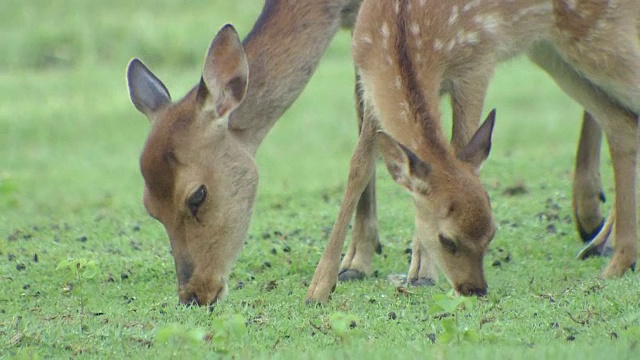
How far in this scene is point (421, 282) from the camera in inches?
314

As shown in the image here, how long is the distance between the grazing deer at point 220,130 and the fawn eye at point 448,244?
131 centimetres

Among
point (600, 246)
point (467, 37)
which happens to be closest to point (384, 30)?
point (467, 37)

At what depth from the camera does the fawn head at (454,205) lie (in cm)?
674

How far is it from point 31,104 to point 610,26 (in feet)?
36.1

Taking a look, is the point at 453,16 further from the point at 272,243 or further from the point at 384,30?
the point at 272,243

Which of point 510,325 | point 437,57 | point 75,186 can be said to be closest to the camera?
point 510,325

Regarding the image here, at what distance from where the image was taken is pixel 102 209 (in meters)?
11.6

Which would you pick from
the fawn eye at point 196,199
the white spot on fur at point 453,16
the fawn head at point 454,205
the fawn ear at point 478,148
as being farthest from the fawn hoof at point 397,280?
the white spot on fur at point 453,16

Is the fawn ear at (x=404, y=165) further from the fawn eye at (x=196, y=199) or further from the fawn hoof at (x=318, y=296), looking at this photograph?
the fawn eye at (x=196, y=199)

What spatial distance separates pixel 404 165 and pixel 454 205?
38cm

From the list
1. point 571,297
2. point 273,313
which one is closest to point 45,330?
point 273,313

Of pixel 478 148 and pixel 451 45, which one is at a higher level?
pixel 451 45

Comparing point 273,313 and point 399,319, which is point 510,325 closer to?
point 399,319

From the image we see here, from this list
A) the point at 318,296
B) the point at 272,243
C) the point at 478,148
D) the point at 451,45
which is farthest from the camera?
the point at 272,243
